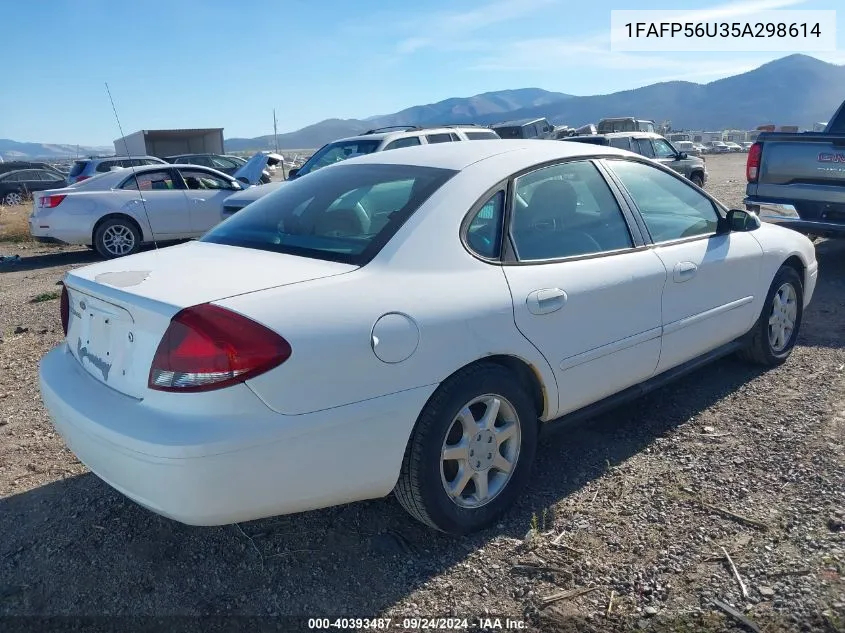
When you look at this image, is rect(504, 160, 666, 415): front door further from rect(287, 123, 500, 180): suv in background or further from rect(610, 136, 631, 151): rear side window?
rect(610, 136, 631, 151): rear side window

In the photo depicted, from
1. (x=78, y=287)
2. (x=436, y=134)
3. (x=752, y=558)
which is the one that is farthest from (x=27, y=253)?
(x=752, y=558)

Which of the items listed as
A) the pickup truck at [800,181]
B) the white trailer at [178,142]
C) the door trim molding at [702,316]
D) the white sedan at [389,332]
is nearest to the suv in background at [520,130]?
the pickup truck at [800,181]

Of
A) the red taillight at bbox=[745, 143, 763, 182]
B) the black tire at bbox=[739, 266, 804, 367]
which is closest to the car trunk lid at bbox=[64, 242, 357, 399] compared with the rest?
the black tire at bbox=[739, 266, 804, 367]

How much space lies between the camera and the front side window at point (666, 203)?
3678mm

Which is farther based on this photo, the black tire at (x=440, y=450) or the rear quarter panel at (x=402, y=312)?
the black tire at (x=440, y=450)

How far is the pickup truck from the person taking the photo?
679 cm

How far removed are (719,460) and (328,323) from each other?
87.2 inches

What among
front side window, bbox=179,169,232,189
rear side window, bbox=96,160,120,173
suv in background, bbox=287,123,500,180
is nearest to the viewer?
suv in background, bbox=287,123,500,180

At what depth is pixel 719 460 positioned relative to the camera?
3.43 meters

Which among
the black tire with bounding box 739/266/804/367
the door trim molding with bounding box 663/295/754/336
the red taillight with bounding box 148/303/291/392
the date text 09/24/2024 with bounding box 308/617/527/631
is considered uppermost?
the red taillight with bounding box 148/303/291/392

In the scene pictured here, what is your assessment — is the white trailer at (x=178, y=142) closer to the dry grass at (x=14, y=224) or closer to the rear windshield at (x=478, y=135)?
the dry grass at (x=14, y=224)

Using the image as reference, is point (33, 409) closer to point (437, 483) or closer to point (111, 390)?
point (111, 390)

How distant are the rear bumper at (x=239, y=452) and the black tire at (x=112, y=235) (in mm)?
8891

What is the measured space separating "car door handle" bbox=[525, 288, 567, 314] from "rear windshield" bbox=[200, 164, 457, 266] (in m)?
0.61
